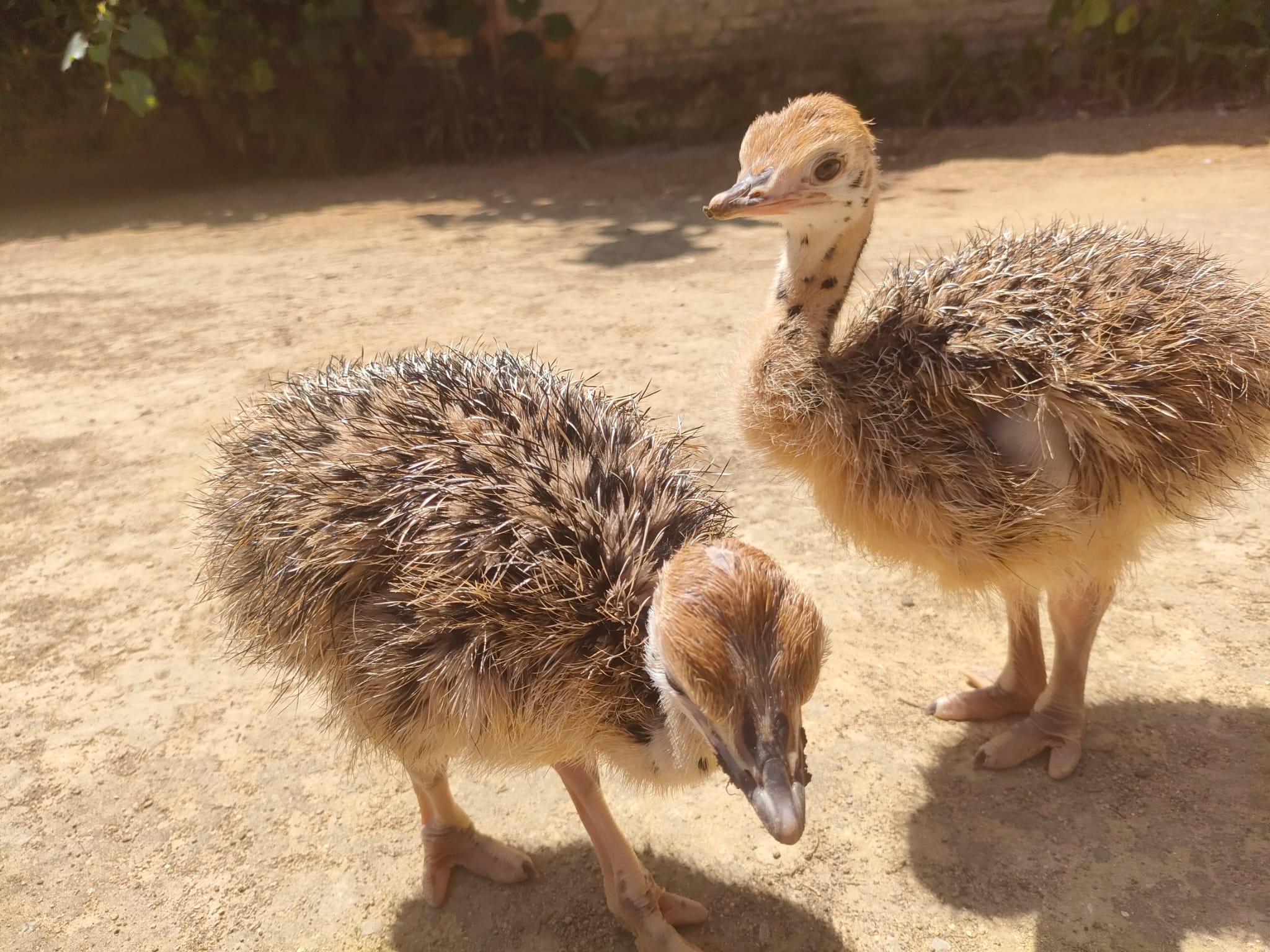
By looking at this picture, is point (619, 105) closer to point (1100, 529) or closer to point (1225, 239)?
point (1225, 239)

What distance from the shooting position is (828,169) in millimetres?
2578

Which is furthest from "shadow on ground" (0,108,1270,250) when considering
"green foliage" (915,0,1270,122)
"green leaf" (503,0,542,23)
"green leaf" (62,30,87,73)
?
"green leaf" (503,0,542,23)

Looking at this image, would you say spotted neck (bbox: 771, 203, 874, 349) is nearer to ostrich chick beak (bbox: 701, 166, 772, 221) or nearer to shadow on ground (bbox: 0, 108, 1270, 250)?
ostrich chick beak (bbox: 701, 166, 772, 221)

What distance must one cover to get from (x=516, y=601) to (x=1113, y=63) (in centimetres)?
1226

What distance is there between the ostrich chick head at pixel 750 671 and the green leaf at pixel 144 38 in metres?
10.9

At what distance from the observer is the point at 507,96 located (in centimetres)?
1238

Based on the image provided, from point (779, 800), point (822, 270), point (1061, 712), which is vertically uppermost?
point (822, 270)

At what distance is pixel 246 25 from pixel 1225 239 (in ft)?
36.7

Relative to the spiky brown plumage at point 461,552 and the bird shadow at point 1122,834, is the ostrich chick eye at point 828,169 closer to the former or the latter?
the spiky brown plumage at point 461,552

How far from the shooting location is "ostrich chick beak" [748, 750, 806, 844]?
4.95 ft

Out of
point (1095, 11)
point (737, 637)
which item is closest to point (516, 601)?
point (737, 637)

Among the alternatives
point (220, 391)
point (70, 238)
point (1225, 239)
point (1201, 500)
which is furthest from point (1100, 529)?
point (70, 238)

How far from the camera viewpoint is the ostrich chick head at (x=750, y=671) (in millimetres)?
1547

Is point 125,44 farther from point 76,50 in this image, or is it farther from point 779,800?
point 779,800
